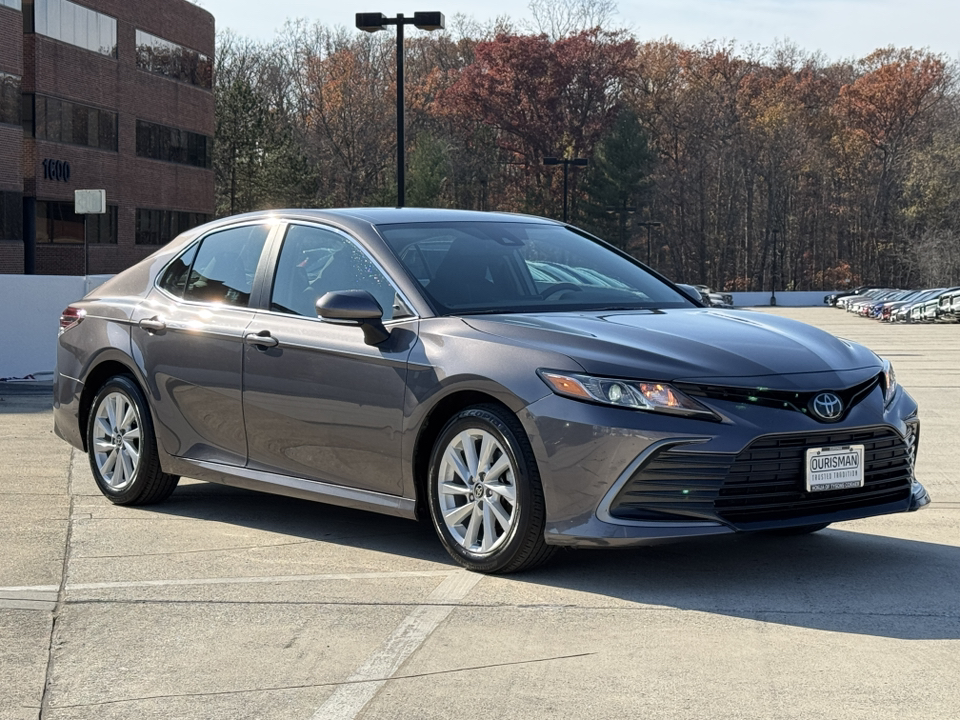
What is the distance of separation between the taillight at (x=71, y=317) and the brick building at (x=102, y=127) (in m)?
39.7

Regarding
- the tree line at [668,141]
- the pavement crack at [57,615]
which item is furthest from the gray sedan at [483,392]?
the tree line at [668,141]

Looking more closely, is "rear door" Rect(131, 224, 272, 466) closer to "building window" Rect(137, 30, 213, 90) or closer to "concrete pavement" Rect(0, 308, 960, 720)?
"concrete pavement" Rect(0, 308, 960, 720)

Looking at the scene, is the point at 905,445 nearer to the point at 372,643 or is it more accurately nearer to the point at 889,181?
the point at 372,643

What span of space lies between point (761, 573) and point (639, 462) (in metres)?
0.96

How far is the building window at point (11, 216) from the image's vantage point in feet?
152

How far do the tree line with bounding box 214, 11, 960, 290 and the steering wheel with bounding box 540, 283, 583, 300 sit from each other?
251ft

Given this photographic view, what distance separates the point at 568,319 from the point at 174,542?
2.33 metres

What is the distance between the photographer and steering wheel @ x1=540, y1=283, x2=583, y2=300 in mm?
7082

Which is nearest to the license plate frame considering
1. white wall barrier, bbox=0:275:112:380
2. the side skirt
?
the side skirt

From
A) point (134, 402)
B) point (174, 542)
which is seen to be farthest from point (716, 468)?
point (134, 402)

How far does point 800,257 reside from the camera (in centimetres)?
10681

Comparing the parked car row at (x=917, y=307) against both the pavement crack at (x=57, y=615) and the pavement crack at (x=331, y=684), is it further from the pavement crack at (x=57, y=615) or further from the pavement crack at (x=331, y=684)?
the pavement crack at (x=331, y=684)

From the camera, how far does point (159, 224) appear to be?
61.5 metres

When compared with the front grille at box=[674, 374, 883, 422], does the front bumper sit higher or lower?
lower
